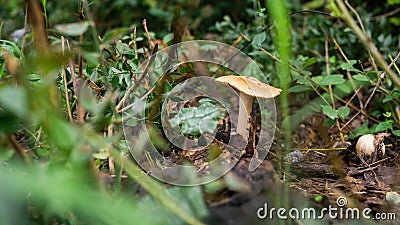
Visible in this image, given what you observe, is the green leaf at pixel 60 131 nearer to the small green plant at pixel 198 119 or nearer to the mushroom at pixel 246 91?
the small green plant at pixel 198 119

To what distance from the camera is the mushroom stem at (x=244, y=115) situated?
1209mm

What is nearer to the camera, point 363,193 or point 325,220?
point 325,220

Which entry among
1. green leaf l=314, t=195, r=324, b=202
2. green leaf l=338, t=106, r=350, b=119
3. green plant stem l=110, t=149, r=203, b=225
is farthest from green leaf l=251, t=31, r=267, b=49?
green plant stem l=110, t=149, r=203, b=225

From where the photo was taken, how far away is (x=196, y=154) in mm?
1107

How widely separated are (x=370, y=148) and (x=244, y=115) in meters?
0.36

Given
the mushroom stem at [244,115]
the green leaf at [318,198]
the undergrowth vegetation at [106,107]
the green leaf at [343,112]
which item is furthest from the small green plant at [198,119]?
the green leaf at [343,112]

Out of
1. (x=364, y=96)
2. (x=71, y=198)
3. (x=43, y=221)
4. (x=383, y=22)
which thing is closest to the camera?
(x=71, y=198)

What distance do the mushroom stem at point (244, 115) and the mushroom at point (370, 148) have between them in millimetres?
329

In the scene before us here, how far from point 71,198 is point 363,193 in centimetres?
78

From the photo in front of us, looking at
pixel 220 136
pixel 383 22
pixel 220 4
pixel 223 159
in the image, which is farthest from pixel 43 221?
pixel 220 4

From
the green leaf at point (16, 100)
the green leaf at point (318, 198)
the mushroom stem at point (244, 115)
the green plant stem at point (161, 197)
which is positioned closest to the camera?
the green leaf at point (16, 100)

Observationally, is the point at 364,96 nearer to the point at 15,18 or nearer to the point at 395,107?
the point at 395,107

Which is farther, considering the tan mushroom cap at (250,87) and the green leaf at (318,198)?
the tan mushroom cap at (250,87)

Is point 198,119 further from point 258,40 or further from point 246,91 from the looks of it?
point 258,40
